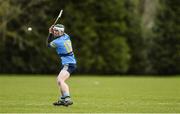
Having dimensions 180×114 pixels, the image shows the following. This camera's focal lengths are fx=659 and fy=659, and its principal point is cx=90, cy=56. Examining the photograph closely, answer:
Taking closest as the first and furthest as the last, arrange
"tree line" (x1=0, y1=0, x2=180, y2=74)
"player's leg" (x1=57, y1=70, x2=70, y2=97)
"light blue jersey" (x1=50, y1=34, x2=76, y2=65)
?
"player's leg" (x1=57, y1=70, x2=70, y2=97), "light blue jersey" (x1=50, y1=34, x2=76, y2=65), "tree line" (x1=0, y1=0, x2=180, y2=74)

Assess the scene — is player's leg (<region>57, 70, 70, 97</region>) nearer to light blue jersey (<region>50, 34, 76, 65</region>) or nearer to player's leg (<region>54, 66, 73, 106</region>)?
player's leg (<region>54, 66, 73, 106</region>)

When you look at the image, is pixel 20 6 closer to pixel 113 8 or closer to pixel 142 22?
pixel 113 8

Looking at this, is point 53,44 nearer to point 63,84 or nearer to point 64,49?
point 64,49

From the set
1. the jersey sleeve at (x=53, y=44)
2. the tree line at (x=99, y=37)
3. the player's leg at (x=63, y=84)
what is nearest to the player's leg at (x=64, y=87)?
the player's leg at (x=63, y=84)

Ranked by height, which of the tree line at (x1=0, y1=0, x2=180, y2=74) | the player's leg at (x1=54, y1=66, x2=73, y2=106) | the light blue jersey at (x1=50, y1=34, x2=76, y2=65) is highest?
the light blue jersey at (x1=50, y1=34, x2=76, y2=65)

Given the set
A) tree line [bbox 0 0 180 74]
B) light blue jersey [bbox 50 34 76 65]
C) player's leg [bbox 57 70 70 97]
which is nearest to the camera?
player's leg [bbox 57 70 70 97]

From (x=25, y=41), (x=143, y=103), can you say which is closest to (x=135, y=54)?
(x=25, y=41)

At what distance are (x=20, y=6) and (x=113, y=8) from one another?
10667 millimetres

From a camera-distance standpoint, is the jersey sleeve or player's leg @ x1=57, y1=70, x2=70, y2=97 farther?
the jersey sleeve

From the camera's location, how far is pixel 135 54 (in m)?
71.8

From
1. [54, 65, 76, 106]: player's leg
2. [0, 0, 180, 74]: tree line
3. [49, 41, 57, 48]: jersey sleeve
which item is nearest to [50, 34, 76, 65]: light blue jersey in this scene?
[49, 41, 57, 48]: jersey sleeve

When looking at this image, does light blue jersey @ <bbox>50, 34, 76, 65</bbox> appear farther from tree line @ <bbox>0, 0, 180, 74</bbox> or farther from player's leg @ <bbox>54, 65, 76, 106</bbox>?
tree line @ <bbox>0, 0, 180, 74</bbox>

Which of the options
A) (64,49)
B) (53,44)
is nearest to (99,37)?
(53,44)

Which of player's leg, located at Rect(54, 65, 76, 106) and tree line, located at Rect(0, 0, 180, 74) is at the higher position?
player's leg, located at Rect(54, 65, 76, 106)
